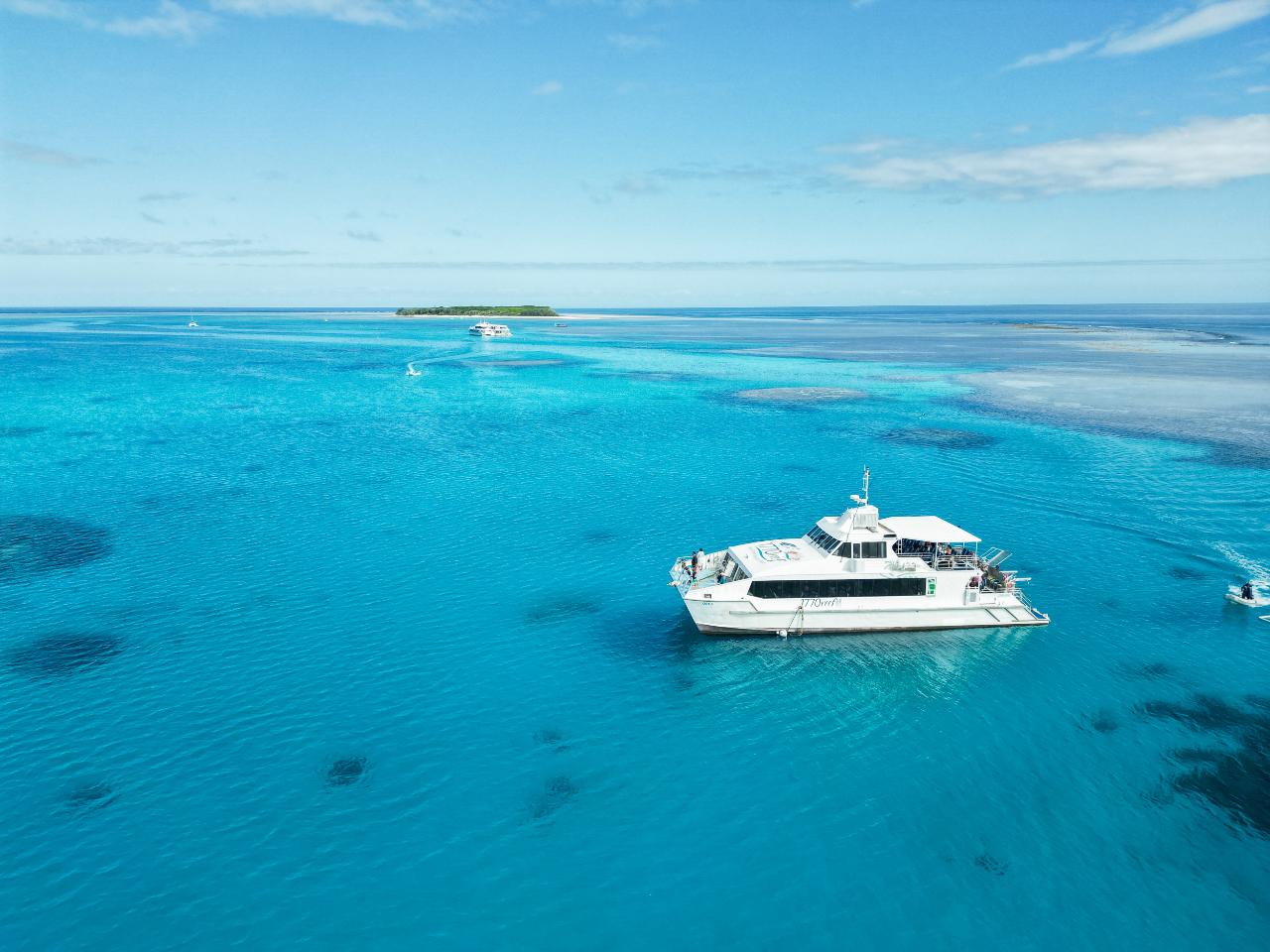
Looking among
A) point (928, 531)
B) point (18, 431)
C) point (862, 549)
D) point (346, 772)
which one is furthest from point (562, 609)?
point (18, 431)

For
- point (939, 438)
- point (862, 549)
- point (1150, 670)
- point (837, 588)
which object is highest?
point (862, 549)

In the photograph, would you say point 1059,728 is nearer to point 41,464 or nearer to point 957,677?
point 957,677

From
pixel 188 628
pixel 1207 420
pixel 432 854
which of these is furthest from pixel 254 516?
pixel 1207 420

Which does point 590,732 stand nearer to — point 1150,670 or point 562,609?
point 562,609

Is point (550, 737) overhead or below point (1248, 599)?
below

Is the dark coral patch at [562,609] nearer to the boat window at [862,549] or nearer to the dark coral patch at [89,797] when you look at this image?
the boat window at [862,549]

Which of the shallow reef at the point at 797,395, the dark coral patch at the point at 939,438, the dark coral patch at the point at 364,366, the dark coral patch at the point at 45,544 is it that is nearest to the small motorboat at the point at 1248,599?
the dark coral patch at the point at 939,438
